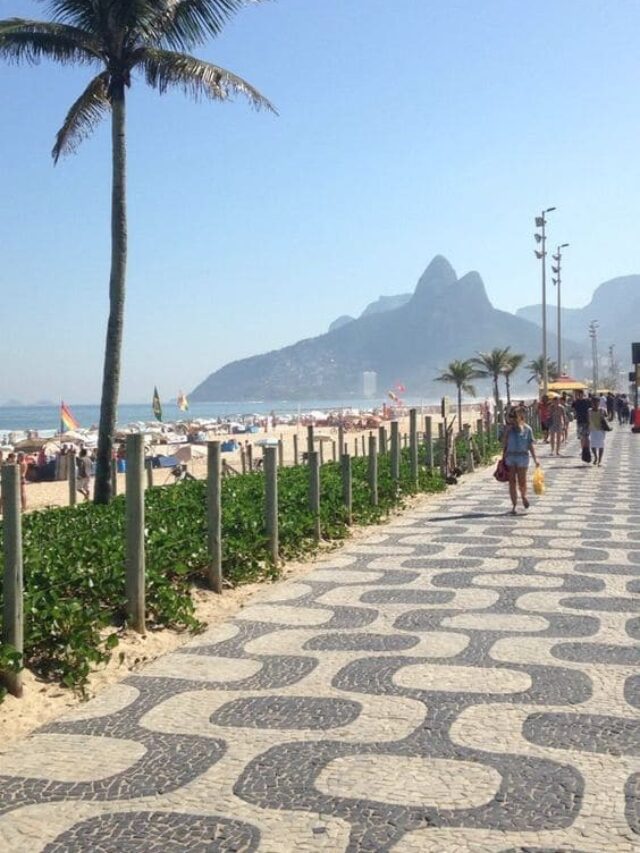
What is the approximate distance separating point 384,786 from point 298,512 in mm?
6077

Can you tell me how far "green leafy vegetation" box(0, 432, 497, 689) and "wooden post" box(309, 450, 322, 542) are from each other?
8 cm

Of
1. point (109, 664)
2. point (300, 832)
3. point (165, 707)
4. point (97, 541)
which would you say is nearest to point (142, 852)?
point (300, 832)

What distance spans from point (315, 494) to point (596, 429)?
34.8 feet

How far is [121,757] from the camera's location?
12.2 ft

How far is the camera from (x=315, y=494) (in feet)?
31.2

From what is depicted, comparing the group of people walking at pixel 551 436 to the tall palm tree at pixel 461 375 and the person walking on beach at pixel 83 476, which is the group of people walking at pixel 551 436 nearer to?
the tall palm tree at pixel 461 375

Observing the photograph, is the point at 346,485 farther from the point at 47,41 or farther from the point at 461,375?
the point at 461,375

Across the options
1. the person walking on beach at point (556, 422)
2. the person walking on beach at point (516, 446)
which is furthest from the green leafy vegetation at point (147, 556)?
the person walking on beach at point (556, 422)

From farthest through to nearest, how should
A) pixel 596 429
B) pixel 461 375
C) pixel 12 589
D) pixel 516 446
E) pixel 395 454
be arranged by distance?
pixel 461 375 → pixel 596 429 → pixel 395 454 → pixel 516 446 → pixel 12 589

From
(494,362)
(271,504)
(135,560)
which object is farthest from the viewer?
(494,362)

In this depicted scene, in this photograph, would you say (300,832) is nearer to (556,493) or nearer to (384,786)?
(384,786)

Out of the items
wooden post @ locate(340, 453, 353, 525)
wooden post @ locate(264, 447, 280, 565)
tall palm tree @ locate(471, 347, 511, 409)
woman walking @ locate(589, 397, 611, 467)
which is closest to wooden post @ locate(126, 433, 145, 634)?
wooden post @ locate(264, 447, 280, 565)

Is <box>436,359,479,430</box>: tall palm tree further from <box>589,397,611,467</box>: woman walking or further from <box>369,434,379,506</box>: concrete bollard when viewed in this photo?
<box>369,434,379,506</box>: concrete bollard

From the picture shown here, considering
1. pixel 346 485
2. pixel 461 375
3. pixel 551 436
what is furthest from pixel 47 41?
pixel 461 375
